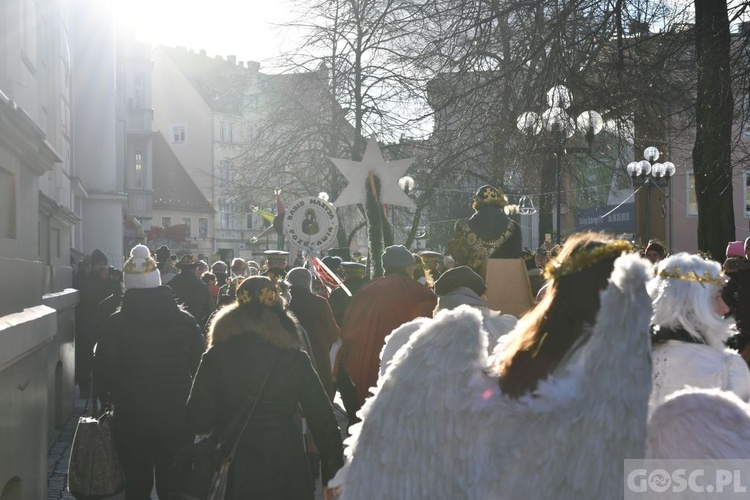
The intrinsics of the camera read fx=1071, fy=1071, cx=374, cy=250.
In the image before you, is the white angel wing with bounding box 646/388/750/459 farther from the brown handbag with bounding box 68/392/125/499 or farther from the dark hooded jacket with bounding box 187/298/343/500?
the brown handbag with bounding box 68/392/125/499

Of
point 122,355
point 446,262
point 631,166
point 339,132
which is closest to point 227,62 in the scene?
point 339,132

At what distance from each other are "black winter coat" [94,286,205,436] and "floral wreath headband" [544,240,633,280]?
14.0ft

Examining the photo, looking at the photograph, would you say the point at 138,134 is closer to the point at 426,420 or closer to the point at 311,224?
the point at 311,224

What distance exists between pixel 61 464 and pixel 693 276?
689 centimetres

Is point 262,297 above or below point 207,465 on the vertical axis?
above

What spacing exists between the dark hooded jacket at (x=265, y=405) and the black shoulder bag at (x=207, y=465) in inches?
1.8

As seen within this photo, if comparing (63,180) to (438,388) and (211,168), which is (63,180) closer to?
(438,388)

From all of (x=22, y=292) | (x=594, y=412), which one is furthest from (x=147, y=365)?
(x=594, y=412)

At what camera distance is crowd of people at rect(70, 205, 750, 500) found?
109 inches

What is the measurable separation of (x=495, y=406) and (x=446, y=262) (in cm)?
1148

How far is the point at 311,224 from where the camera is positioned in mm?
16125

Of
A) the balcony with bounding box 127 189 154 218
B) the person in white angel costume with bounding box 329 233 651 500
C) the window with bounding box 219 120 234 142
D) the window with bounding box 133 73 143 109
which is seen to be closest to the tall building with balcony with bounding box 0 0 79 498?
the person in white angel costume with bounding box 329 233 651 500

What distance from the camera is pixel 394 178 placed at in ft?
39.6

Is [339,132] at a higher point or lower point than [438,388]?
higher
